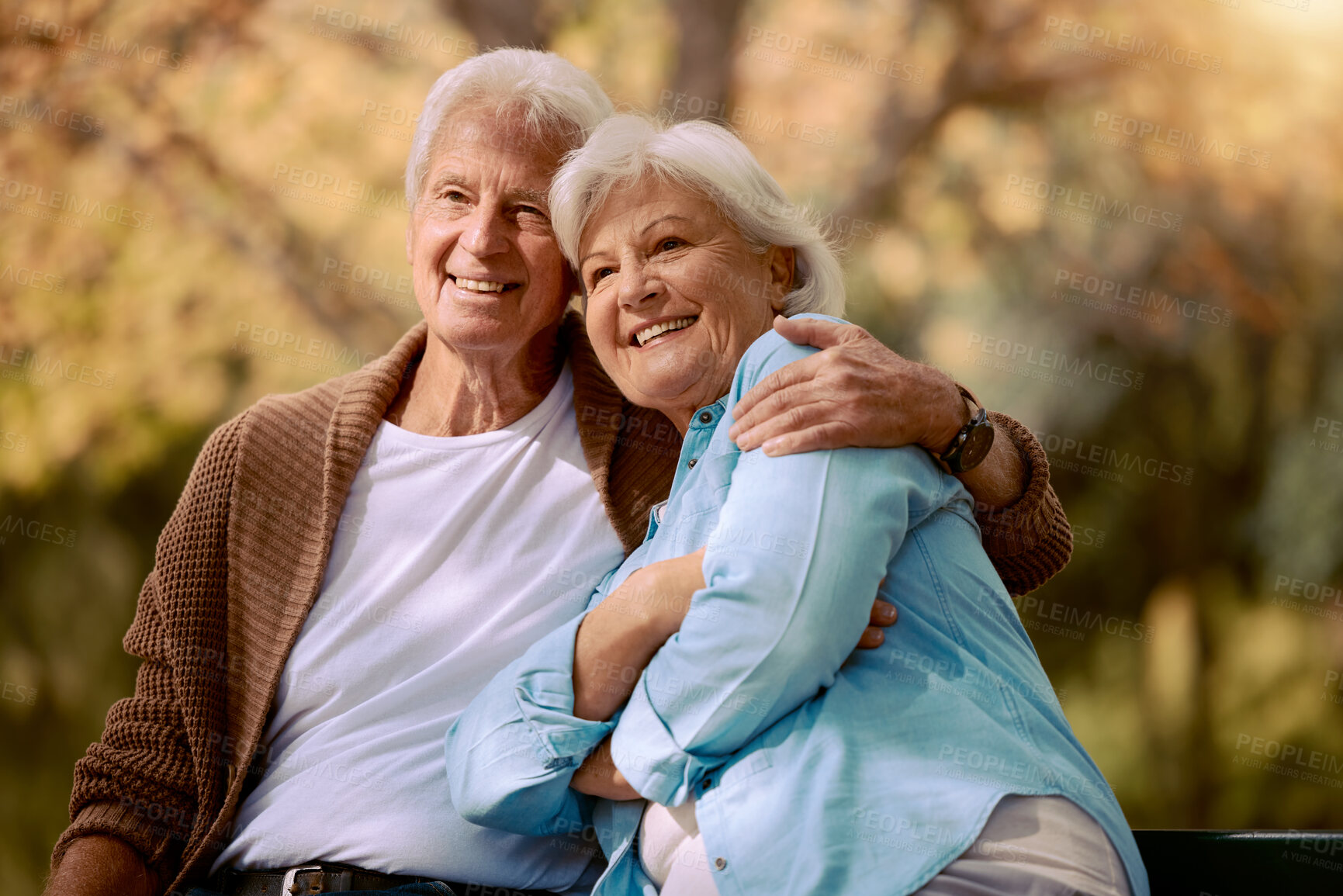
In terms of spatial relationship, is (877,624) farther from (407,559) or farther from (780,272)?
(407,559)

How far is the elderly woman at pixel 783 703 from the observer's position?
109 cm

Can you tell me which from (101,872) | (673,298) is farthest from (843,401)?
(101,872)

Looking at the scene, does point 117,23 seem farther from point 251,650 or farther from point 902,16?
point 251,650

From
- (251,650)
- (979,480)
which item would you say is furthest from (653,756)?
(251,650)

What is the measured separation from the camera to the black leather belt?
1.51 m

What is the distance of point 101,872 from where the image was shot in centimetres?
159

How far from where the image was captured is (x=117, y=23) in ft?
14.2

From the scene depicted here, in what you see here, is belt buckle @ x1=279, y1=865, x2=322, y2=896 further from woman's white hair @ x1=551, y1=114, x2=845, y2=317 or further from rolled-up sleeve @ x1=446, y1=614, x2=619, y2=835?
woman's white hair @ x1=551, y1=114, x2=845, y2=317

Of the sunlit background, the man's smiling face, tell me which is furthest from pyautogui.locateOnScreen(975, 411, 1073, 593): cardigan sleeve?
the sunlit background

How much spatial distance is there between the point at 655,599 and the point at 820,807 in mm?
317

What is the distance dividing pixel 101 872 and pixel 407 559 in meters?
0.65

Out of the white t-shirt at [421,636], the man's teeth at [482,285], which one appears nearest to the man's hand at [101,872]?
the white t-shirt at [421,636]

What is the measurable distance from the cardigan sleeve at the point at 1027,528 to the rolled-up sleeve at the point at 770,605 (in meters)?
0.37

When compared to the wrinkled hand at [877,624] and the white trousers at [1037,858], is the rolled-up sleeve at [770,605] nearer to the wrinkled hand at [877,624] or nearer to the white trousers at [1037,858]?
the wrinkled hand at [877,624]
